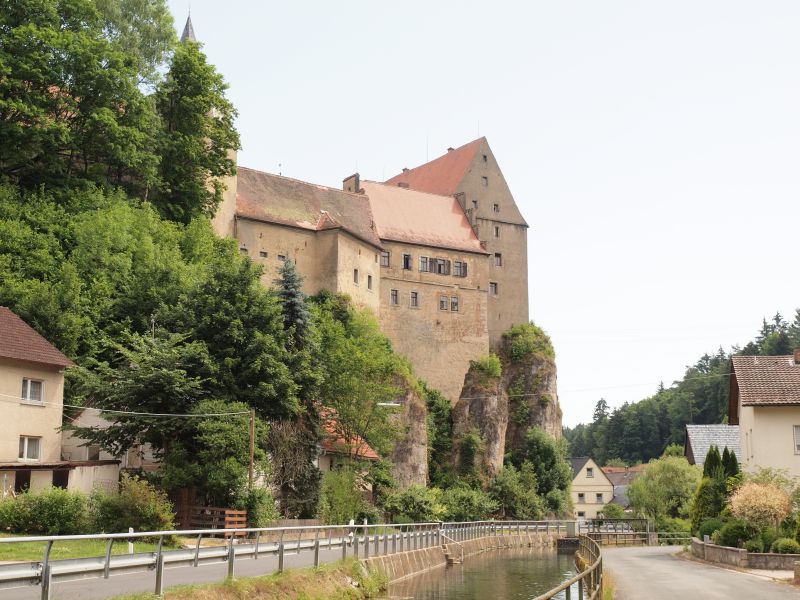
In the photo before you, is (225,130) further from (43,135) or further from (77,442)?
(77,442)

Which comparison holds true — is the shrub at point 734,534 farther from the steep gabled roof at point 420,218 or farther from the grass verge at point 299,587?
the steep gabled roof at point 420,218

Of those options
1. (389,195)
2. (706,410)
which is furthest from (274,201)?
(706,410)

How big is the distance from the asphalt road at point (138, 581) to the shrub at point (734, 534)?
57.5 ft

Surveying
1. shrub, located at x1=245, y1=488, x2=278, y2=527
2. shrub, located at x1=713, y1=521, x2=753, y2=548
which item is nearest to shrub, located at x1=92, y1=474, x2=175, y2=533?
shrub, located at x1=245, y1=488, x2=278, y2=527

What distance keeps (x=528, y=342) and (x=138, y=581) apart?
69248 millimetres

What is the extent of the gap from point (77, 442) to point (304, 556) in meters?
21.7

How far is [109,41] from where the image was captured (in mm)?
59312

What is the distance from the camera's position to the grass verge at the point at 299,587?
1717 centimetres

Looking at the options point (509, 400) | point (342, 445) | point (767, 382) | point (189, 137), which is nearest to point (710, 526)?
point (767, 382)

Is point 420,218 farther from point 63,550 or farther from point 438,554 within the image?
point 63,550

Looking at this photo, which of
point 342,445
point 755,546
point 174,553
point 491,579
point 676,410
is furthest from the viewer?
point 676,410

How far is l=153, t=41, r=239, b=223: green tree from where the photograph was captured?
61812 millimetres

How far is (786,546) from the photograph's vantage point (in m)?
29.7

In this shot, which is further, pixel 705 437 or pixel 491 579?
pixel 705 437
